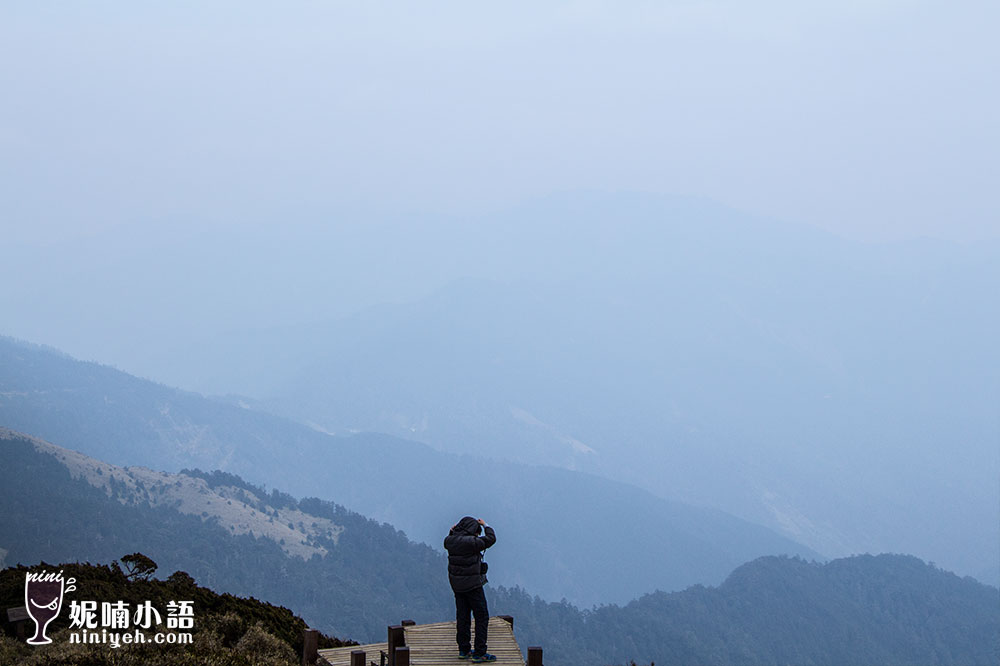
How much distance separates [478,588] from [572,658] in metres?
189

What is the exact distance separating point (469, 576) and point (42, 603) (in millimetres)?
9837

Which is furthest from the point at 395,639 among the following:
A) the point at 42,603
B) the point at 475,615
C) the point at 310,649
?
the point at 42,603

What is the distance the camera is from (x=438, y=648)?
17.7 meters

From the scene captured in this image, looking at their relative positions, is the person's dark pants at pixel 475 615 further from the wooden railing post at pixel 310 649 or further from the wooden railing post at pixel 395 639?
the wooden railing post at pixel 310 649

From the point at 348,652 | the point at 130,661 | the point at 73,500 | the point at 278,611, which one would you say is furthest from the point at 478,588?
the point at 73,500

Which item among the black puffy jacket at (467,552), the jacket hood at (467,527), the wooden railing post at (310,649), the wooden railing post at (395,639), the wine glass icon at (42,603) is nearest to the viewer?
the black puffy jacket at (467,552)

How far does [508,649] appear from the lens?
17.6 metres

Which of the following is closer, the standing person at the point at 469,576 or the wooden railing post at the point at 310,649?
the standing person at the point at 469,576

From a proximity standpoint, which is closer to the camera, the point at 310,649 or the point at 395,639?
the point at 395,639

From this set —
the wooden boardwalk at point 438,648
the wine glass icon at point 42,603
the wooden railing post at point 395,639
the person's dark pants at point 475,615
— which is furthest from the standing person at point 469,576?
the wine glass icon at point 42,603

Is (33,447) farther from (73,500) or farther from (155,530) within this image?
(155,530)

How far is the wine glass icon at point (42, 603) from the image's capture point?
18.4 metres

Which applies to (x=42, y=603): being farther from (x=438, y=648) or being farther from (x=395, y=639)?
(x=438, y=648)

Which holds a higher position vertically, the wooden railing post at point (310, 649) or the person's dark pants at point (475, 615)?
the person's dark pants at point (475, 615)
